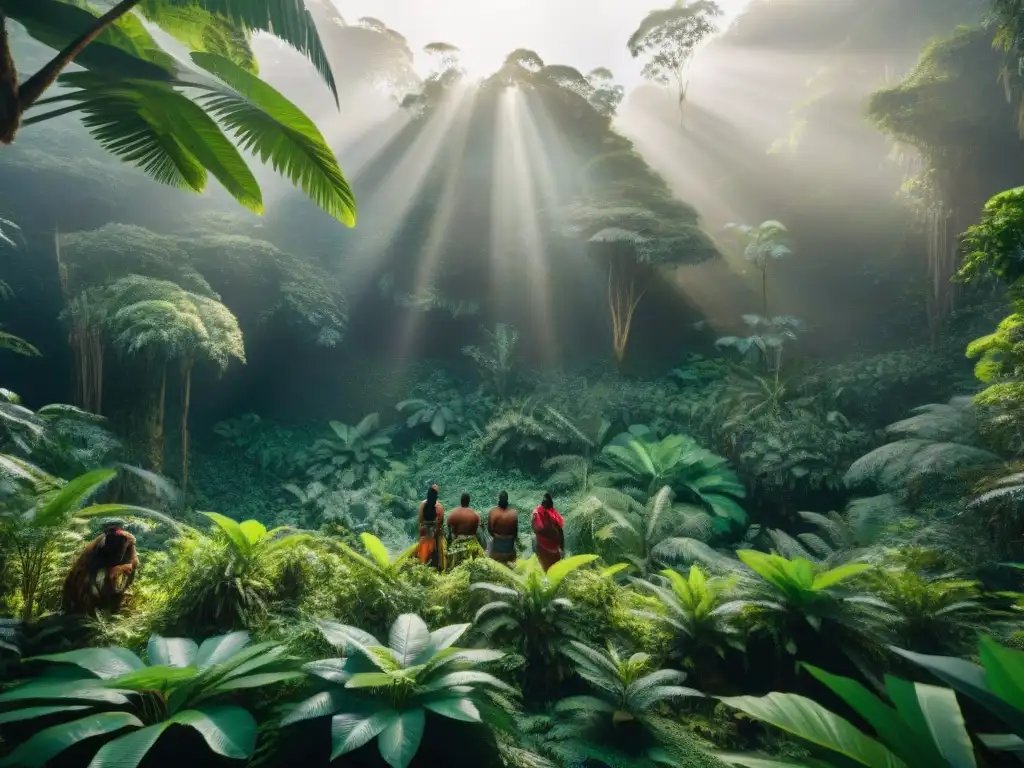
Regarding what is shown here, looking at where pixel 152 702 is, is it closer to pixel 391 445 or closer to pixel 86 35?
pixel 86 35

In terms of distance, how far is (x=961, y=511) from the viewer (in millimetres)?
5844

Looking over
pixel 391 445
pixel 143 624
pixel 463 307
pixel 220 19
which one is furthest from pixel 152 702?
pixel 463 307

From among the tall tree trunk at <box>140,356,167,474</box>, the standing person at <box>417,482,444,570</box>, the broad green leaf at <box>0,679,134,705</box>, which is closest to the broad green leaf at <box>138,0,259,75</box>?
the broad green leaf at <box>0,679,134,705</box>

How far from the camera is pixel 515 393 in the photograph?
50.5ft

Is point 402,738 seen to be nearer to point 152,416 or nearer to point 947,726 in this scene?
point 947,726

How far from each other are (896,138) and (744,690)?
630 inches

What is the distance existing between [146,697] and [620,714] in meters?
2.43

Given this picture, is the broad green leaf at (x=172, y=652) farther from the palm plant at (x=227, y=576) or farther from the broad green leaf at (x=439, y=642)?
the broad green leaf at (x=439, y=642)

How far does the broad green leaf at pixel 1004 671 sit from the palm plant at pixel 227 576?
157 inches

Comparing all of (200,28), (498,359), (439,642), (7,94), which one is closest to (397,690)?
(439,642)

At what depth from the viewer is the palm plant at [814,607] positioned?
3439 millimetres

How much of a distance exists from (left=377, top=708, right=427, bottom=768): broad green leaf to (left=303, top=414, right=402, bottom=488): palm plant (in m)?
10.5

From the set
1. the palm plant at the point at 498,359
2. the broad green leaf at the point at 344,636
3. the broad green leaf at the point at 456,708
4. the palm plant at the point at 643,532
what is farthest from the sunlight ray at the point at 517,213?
the broad green leaf at the point at 456,708

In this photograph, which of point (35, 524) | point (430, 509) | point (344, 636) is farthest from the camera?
point (430, 509)
